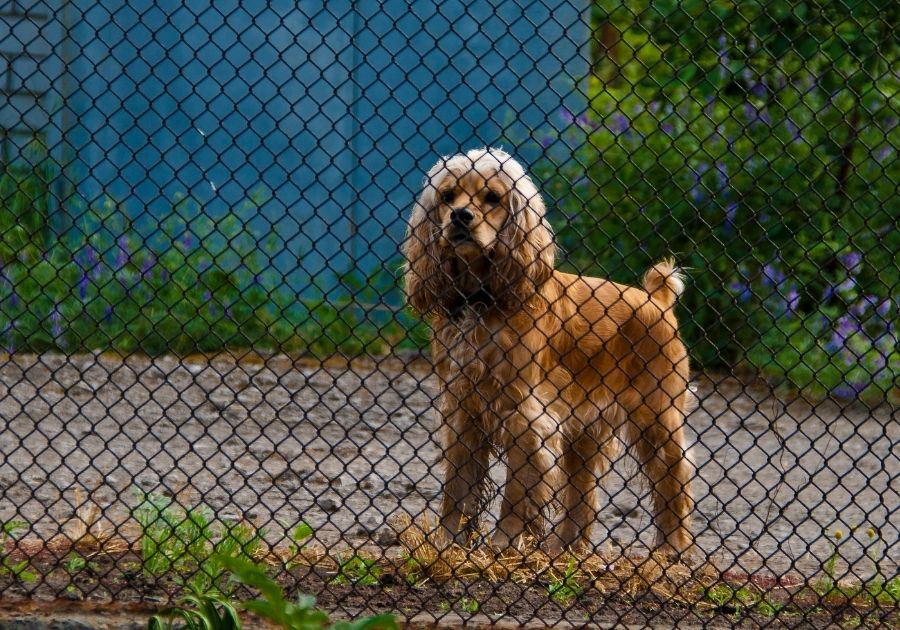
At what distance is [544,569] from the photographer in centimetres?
448

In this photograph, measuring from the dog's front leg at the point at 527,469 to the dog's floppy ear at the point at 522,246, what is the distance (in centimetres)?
43

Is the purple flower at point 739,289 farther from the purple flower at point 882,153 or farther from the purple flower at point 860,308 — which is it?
the purple flower at point 882,153

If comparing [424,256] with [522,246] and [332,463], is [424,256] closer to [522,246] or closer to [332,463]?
[522,246]

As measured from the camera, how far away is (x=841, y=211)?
8.28m

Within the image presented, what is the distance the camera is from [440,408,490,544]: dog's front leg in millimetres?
4922

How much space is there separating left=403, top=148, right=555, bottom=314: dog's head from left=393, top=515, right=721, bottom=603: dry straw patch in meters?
0.91

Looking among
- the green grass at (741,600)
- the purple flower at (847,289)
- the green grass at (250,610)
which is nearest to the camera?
the green grass at (250,610)

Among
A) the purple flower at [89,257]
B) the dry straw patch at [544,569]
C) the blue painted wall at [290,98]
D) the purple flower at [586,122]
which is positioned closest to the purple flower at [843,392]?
the purple flower at [586,122]

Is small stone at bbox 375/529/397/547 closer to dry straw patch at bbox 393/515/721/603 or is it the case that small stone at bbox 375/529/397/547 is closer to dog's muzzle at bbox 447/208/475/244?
dry straw patch at bbox 393/515/721/603

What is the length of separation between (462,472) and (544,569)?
0.65m

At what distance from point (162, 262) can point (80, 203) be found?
747 millimetres

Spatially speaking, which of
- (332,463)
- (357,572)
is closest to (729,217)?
(332,463)

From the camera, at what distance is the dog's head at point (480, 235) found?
4.90 meters

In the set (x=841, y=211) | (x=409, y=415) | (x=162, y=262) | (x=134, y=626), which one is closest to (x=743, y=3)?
(x=841, y=211)
